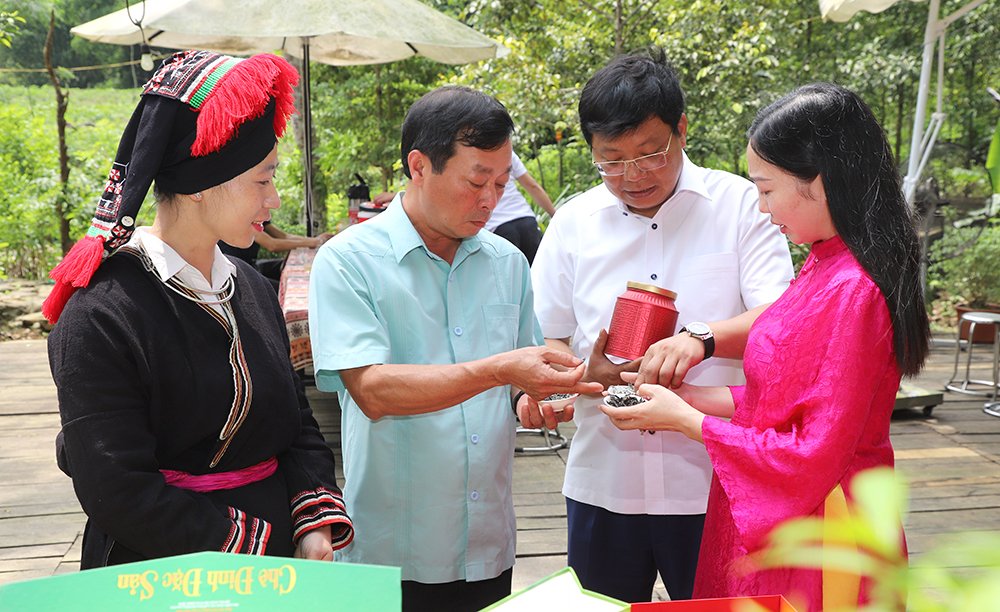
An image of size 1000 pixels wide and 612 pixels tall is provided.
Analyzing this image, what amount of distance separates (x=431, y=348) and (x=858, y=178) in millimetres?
757

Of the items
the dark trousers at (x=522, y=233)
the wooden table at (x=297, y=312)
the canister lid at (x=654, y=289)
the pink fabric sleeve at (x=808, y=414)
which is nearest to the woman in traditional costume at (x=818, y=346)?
the pink fabric sleeve at (x=808, y=414)

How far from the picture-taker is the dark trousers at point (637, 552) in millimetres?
1761

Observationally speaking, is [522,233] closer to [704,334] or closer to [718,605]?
[704,334]

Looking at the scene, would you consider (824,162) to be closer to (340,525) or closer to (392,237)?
(392,237)

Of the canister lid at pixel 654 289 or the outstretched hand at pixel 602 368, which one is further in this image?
the outstretched hand at pixel 602 368

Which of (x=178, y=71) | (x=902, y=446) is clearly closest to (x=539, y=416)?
(x=178, y=71)

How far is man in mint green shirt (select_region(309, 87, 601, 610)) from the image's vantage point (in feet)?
4.95

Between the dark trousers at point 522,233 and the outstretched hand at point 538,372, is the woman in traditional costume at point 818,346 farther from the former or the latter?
the dark trousers at point 522,233

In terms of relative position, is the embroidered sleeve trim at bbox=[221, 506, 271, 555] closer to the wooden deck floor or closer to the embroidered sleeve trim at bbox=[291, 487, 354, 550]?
the embroidered sleeve trim at bbox=[291, 487, 354, 550]

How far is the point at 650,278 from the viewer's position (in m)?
1.81

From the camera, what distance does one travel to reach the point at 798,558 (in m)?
0.52

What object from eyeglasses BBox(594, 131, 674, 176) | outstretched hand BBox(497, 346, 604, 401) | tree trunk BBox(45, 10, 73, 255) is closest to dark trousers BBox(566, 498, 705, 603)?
outstretched hand BBox(497, 346, 604, 401)

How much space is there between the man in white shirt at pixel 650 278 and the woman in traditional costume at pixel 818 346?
0.35 meters

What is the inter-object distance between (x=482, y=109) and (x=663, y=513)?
0.88 meters
